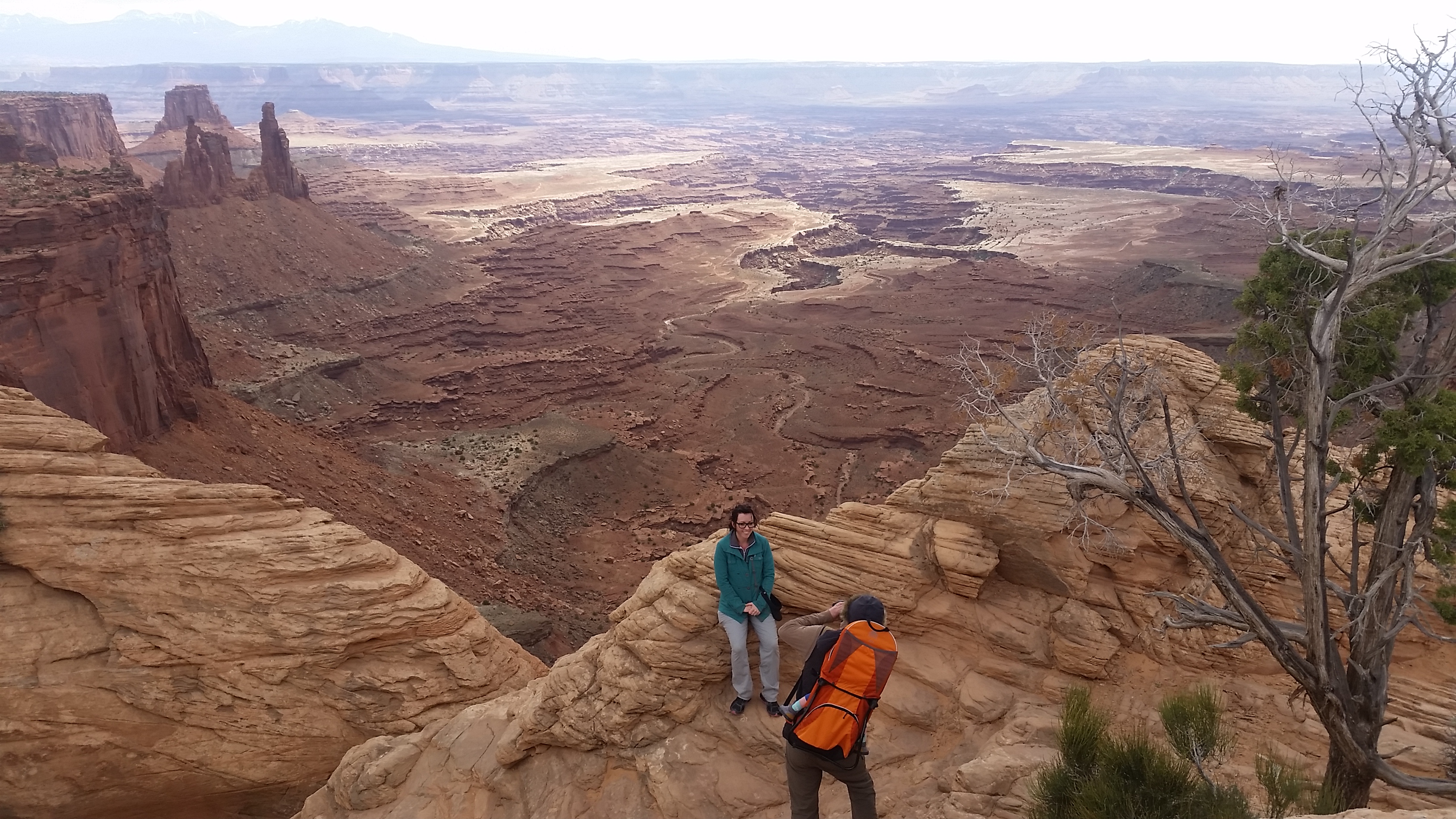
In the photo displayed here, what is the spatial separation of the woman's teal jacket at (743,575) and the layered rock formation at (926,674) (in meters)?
0.98

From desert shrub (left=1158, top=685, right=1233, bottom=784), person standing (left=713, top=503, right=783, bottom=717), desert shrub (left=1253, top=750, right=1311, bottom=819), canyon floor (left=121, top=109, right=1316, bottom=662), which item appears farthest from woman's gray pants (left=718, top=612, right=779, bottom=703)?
desert shrub (left=1253, top=750, right=1311, bottom=819)

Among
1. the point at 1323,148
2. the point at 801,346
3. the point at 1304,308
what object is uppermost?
the point at 1323,148

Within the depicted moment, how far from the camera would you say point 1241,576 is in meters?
8.92

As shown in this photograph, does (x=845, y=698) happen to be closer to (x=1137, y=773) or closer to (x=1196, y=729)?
(x=1137, y=773)

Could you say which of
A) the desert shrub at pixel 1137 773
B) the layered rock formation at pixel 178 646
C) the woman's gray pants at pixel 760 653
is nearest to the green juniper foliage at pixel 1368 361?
the desert shrub at pixel 1137 773

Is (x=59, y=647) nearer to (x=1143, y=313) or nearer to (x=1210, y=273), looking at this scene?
(x=1143, y=313)

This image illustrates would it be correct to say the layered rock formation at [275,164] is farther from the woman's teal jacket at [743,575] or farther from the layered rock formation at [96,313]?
the woman's teal jacket at [743,575]

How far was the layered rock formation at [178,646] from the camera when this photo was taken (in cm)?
995

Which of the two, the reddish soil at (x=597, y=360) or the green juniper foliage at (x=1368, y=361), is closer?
the green juniper foliage at (x=1368, y=361)

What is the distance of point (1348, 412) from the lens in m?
7.25

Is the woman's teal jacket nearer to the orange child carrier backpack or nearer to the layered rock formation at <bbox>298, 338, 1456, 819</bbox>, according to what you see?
the layered rock formation at <bbox>298, 338, 1456, 819</bbox>

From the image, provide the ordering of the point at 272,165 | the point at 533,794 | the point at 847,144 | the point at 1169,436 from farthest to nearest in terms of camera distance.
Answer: the point at 847,144, the point at 272,165, the point at 533,794, the point at 1169,436

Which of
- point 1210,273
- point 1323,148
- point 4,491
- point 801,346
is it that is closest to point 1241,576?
point 4,491

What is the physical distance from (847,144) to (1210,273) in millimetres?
128629
